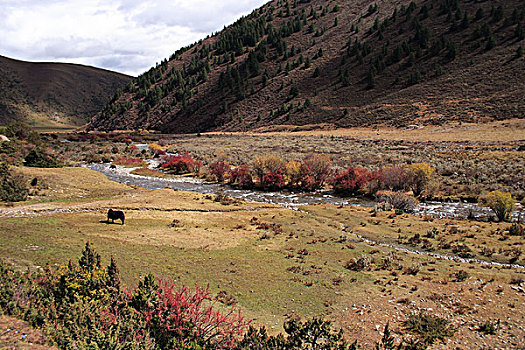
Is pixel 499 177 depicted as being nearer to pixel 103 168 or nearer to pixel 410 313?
pixel 410 313

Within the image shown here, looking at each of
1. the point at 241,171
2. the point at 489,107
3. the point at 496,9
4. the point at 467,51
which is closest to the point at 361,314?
the point at 241,171

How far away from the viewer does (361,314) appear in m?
10.5

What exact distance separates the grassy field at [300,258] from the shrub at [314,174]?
419 inches

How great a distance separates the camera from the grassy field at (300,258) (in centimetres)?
1055

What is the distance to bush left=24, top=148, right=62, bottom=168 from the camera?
3519 centimetres

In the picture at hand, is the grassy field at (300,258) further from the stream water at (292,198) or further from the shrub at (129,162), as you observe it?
the shrub at (129,162)

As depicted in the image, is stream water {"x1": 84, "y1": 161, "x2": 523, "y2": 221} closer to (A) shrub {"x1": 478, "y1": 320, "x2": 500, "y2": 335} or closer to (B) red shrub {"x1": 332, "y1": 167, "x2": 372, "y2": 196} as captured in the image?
(B) red shrub {"x1": 332, "y1": 167, "x2": 372, "y2": 196}

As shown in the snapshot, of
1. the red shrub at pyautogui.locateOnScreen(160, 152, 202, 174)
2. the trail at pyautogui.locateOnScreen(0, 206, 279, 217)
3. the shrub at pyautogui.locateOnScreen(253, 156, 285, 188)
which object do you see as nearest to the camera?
the trail at pyautogui.locateOnScreen(0, 206, 279, 217)

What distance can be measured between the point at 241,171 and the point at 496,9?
361 feet

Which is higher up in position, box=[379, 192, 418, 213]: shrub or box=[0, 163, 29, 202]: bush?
box=[0, 163, 29, 202]: bush

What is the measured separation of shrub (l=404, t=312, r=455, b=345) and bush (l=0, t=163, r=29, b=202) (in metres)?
25.4

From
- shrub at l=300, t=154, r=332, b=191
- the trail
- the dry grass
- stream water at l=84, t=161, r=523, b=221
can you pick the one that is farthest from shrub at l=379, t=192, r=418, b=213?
the dry grass

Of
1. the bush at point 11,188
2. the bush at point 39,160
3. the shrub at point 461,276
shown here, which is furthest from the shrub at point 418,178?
the bush at point 39,160

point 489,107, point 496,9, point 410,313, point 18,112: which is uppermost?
point 496,9
